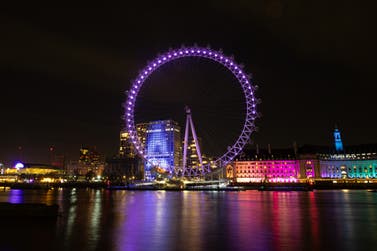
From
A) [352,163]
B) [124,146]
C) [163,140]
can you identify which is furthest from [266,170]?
[124,146]

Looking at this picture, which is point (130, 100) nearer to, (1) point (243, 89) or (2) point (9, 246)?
(1) point (243, 89)

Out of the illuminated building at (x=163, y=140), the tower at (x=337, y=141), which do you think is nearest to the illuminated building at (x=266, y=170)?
the tower at (x=337, y=141)

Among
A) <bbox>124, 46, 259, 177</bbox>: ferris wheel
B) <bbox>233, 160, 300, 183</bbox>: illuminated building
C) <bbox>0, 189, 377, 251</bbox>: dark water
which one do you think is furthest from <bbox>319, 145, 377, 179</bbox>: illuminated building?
<bbox>0, 189, 377, 251</bbox>: dark water

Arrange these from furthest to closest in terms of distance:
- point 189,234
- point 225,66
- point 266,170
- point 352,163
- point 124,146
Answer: point 124,146, point 266,170, point 352,163, point 225,66, point 189,234

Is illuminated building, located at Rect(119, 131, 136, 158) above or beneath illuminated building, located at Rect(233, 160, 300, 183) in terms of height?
above

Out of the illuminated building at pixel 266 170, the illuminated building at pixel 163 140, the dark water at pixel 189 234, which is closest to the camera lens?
the dark water at pixel 189 234

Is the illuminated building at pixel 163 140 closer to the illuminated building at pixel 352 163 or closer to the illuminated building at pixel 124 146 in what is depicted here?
the illuminated building at pixel 124 146

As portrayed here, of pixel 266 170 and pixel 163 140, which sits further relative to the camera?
pixel 266 170

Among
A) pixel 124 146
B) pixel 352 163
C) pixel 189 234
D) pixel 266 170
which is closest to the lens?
pixel 189 234

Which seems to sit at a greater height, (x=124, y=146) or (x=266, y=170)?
(x=124, y=146)

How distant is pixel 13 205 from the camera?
66.9 ft

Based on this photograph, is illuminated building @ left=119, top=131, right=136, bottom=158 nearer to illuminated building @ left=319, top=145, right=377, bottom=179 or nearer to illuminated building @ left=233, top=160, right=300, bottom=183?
illuminated building @ left=233, top=160, right=300, bottom=183

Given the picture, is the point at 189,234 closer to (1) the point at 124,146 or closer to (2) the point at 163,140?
(2) the point at 163,140

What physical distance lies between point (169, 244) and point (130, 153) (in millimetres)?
153288
